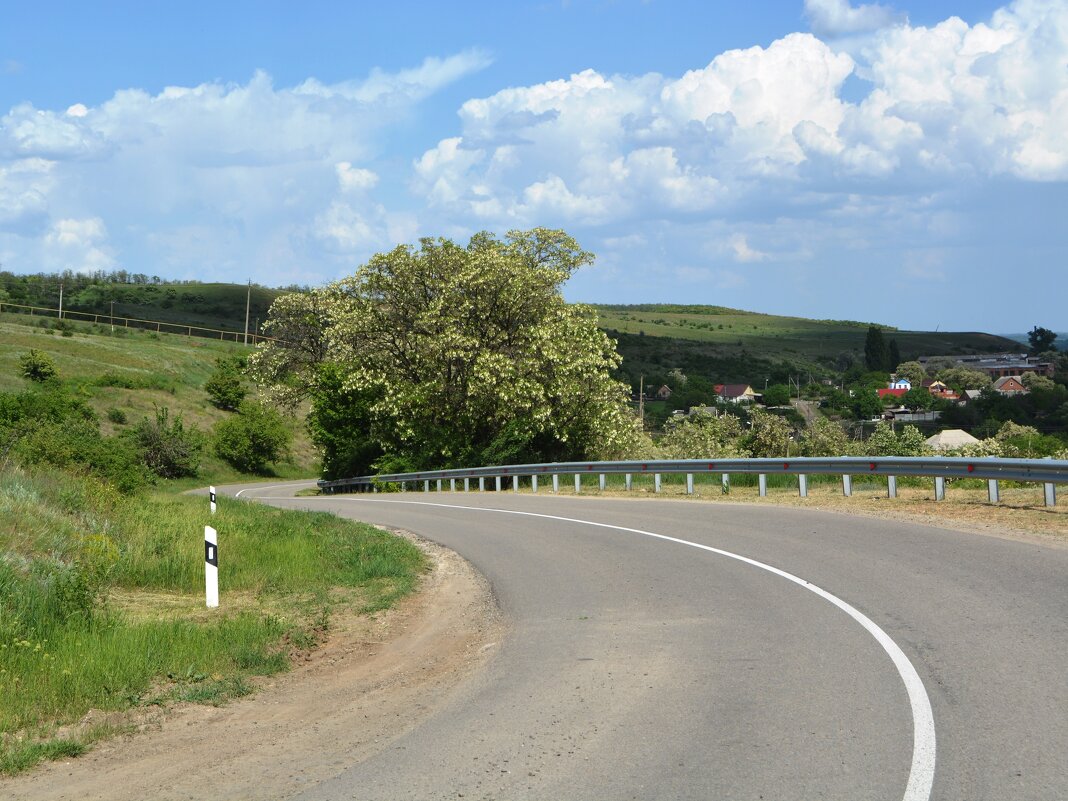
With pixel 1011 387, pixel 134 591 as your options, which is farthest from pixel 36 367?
pixel 1011 387

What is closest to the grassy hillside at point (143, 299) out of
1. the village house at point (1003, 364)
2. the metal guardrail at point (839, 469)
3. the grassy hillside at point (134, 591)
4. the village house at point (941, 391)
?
the village house at point (941, 391)

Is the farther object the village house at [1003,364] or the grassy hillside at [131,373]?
the village house at [1003,364]

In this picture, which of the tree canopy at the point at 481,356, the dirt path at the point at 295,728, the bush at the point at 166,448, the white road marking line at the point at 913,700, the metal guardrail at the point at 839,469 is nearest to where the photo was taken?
the white road marking line at the point at 913,700

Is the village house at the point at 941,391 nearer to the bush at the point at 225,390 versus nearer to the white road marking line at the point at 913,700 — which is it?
the bush at the point at 225,390

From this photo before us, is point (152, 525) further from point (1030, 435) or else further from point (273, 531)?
point (1030, 435)

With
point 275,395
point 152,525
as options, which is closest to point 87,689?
point 152,525

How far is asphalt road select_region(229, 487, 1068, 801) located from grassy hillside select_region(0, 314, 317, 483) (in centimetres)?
5500

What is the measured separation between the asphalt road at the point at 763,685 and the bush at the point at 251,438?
56909 millimetres

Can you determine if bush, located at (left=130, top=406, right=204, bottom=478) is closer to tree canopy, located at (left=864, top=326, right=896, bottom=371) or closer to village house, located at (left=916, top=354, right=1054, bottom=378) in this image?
village house, located at (left=916, top=354, right=1054, bottom=378)

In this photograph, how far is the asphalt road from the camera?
567cm

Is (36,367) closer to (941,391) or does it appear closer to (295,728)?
(295,728)

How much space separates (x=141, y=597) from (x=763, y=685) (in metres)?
7.87

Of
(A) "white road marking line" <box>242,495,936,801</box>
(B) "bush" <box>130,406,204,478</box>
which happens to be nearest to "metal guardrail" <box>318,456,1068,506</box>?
(A) "white road marking line" <box>242,495,936,801</box>

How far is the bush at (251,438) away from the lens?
68000mm
